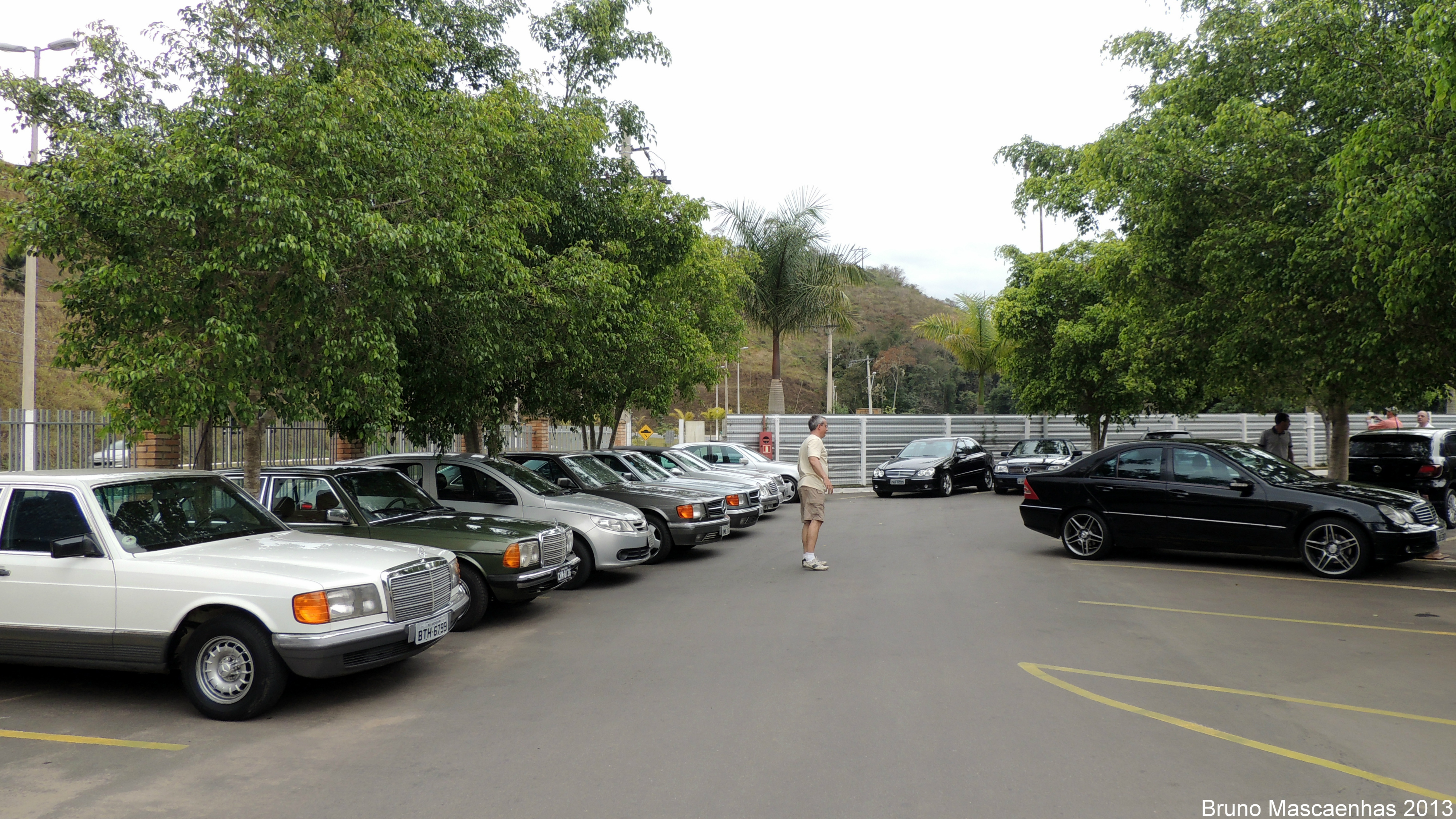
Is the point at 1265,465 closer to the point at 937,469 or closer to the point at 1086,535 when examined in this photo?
the point at 1086,535

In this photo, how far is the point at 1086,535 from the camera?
1234 centimetres

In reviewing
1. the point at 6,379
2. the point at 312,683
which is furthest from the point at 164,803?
the point at 6,379

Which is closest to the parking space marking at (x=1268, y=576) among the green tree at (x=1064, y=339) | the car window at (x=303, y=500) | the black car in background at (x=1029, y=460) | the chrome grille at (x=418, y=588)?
the chrome grille at (x=418, y=588)

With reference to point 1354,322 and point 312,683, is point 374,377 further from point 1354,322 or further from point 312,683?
point 1354,322

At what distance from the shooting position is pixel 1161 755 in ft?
16.2

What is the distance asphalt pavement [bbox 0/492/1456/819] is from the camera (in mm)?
4461

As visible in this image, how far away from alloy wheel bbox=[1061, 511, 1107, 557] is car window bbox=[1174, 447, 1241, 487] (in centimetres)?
120

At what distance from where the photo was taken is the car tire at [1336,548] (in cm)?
1034

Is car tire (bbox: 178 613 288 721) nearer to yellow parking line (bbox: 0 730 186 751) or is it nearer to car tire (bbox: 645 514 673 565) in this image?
yellow parking line (bbox: 0 730 186 751)

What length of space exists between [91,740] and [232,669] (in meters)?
0.78

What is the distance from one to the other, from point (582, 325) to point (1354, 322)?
366 inches

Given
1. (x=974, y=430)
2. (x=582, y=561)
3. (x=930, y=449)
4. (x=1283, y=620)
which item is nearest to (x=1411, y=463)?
(x=1283, y=620)

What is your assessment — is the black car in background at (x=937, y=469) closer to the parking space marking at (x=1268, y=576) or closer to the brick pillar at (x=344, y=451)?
the parking space marking at (x=1268, y=576)

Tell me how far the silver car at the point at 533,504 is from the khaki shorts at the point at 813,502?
197 centimetres
